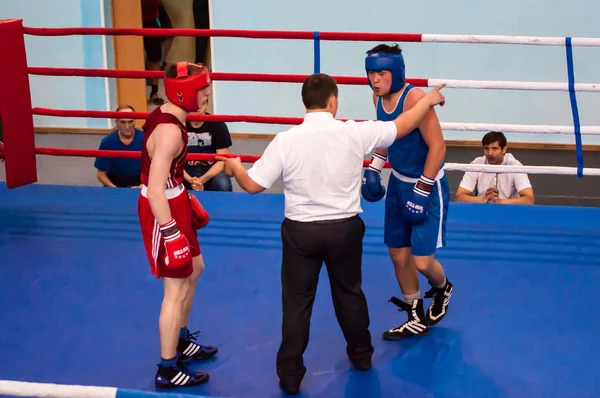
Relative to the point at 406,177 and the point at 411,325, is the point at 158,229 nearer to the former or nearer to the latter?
the point at 406,177

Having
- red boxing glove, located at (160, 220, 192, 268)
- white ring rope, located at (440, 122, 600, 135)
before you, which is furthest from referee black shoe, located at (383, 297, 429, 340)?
white ring rope, located at (440, 122, 600, 135)

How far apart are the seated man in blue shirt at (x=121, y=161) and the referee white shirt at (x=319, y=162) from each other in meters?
2.38

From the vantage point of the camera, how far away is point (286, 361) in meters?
2.39

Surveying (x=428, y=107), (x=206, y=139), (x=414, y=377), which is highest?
(x=428, y=107)

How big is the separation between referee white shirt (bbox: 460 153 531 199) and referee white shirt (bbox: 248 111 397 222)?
205 centimetres

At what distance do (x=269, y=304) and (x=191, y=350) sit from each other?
0.54 metres

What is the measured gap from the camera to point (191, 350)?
2.58 meters

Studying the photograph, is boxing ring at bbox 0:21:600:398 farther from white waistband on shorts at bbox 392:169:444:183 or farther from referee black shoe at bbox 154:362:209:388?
white waistband on shorts at bbox 392:169:444:183

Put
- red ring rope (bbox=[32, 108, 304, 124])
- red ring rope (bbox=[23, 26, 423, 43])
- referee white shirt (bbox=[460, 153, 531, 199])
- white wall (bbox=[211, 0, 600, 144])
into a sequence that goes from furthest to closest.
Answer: white wall (bbox=[211, 0, 600, 144]) < referee white shirt (bbox=[460, 153, 531, 199]) < red ring rope (bbox=[32, 108, 304, 124]) < red ring rope (bbox=[23, 26, 423, 43])

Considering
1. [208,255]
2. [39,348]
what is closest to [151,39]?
[208,255]

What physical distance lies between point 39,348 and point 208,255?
103cm

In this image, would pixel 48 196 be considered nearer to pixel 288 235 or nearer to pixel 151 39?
pixel 288 235

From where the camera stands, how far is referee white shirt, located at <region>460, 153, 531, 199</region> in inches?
165

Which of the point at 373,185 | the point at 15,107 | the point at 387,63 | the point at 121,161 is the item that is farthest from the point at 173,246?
the point at 121,161
